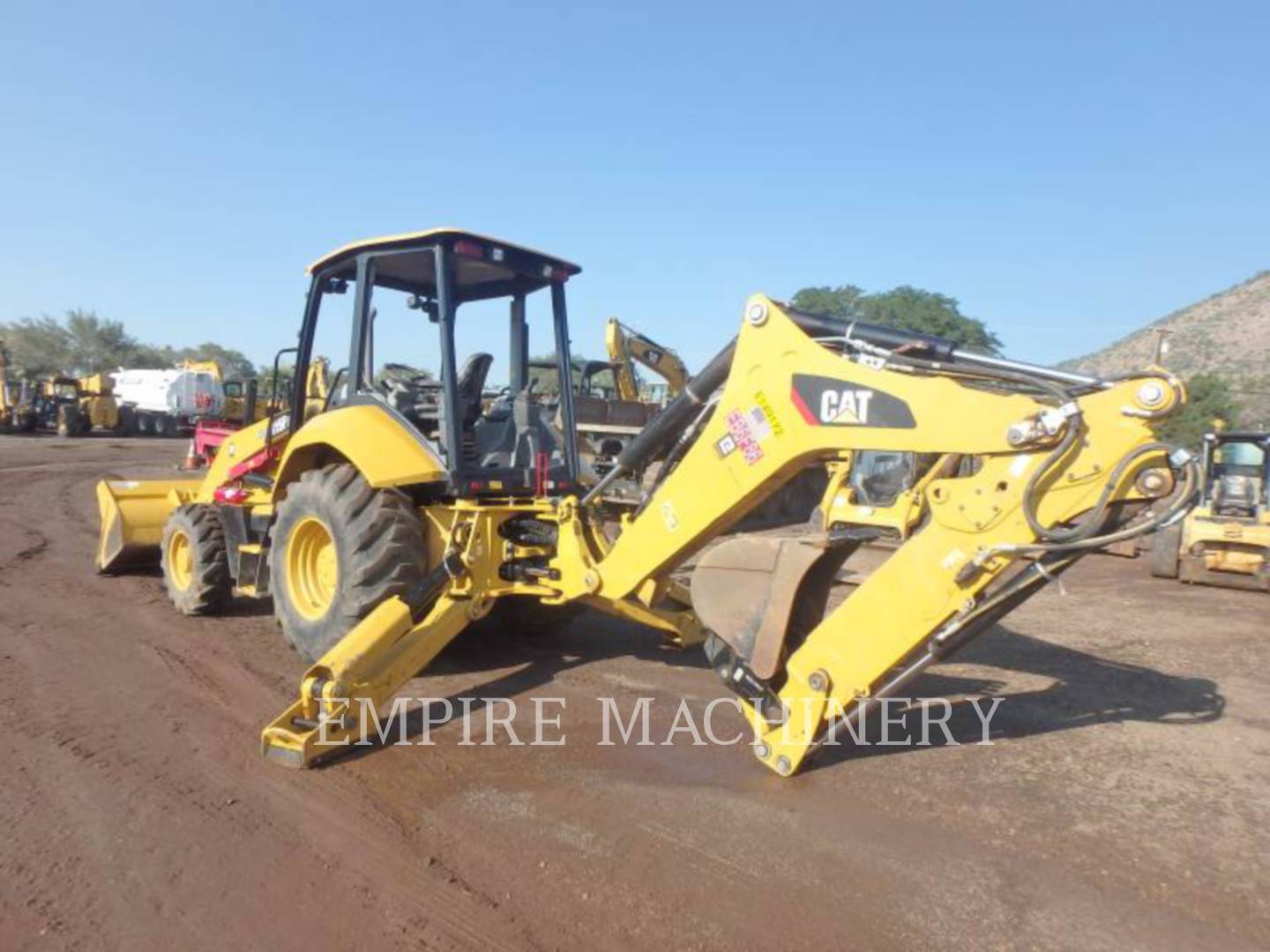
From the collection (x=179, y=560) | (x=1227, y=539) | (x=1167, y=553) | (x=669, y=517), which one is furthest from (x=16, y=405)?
(x=1227, y=539)

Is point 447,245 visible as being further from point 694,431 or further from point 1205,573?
point 1205,573

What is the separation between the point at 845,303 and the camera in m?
43.0

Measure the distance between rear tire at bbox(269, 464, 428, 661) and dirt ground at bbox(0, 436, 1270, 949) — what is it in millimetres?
380

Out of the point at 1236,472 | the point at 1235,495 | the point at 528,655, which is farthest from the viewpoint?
the point at 1236,472

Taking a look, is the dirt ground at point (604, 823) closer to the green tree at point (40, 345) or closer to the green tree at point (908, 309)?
the green tree at point (908, 309)

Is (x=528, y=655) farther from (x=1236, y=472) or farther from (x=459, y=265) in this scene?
(x=1236, y=472)

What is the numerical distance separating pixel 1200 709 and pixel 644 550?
11.1 ft

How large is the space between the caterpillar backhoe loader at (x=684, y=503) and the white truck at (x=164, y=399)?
3111 cm

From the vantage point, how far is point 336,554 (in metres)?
4.98

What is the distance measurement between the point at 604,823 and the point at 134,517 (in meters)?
5.91

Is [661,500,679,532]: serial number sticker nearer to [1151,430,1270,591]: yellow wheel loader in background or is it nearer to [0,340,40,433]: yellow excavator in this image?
[1151,430,1270,591]: yellow wheel loader in background

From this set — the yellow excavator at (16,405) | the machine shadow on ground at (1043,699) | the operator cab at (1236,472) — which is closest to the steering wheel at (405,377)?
the machine shadow on ground at (1043,699)

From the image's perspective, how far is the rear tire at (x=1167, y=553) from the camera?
10.5 metres

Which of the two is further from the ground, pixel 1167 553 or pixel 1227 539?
pixel 1227 539
